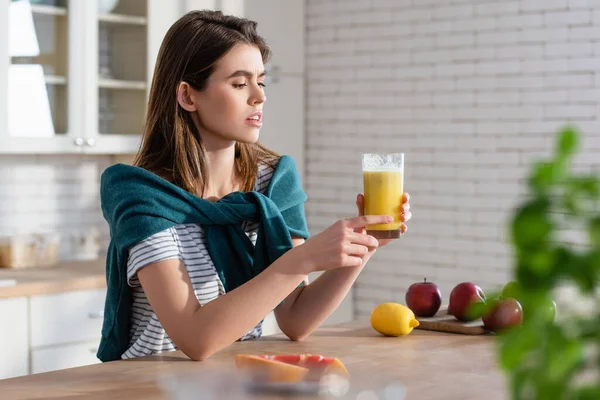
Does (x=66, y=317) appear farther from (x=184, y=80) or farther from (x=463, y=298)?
(x=463, y=298)

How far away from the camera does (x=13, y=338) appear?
11.8 ft

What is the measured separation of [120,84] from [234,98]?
2.18 meters

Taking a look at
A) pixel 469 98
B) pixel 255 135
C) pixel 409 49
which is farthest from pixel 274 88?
pixel 255 135

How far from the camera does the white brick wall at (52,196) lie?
4438 mm

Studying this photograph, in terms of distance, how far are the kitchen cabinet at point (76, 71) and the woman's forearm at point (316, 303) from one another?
2.14 metres

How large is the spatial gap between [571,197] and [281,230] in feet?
6.05

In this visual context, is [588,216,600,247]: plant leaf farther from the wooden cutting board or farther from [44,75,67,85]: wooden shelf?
[44,75,67,85]: wooden shelf

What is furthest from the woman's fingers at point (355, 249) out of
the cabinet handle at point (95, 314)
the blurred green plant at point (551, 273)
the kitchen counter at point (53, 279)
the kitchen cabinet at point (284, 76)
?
the kitchen cabinet at point (284, 76)

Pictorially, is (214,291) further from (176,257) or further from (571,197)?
(571,197)

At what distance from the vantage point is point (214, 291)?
7.70 feet

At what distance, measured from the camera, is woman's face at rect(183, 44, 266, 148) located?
2400mm

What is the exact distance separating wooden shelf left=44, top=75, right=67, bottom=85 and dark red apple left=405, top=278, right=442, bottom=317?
93.5 inches

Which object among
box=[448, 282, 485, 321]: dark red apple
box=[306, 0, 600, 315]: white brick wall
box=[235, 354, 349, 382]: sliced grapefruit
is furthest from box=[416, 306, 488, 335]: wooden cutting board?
box=[306, 0, 600, 315]: white brick wall

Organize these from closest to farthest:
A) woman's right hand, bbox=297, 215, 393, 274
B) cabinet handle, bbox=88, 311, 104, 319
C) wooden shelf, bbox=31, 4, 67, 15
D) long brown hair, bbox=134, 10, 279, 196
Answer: woman's right hand, bbox=297, 215, 393, 274 → long brown hair, bbox=134, 10, 279, 196 → cabinet handle, bbox=88, 311, 104, 319 → wooden shelf, bbox=31, 4, 67, 15
